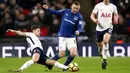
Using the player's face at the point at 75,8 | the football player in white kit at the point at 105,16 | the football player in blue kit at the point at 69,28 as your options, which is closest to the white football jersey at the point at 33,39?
the football player in blue kit at the point at 69,28

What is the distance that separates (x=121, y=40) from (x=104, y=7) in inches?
294

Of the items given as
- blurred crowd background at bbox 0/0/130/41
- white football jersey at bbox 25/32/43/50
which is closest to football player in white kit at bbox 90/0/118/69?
white football jersey at bbox 25/32/43/50

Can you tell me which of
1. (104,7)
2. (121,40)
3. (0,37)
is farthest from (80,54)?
(104,7)

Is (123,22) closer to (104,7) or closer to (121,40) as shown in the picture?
(121,40)

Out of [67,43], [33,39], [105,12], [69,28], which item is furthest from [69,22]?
[33,39]

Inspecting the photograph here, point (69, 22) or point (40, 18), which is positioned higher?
point (40, 18)

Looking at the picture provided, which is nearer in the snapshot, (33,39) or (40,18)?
(33,39)

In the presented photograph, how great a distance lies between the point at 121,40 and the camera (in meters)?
26.3

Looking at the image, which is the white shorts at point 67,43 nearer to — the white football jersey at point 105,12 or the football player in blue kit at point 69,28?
the football player in blue kit at point 69,28

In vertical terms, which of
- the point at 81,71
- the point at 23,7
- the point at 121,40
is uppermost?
the point at 23,7

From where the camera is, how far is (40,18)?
26.9 metres

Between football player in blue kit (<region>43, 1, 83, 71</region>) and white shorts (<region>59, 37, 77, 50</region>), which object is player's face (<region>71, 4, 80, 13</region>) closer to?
football player in blue kit (<region>43, 1, 83, 71</region>)

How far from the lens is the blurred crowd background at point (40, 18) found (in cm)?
2641

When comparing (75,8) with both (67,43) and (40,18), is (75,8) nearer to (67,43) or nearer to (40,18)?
(67,43)
